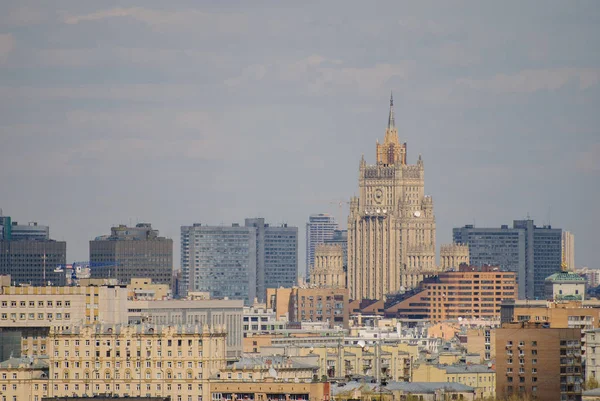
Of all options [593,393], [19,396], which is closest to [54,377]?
[19,396]

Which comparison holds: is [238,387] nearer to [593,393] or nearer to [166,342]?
[166,342]

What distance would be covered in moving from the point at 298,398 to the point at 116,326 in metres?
20.7

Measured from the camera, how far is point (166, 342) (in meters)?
194

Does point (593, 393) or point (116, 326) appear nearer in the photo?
point (593, 393)

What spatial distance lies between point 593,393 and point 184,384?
2735 cm

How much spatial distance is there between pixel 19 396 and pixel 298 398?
19.6m

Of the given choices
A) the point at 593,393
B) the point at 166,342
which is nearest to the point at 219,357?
the point at 166,342

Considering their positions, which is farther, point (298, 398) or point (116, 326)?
point (116, 326)

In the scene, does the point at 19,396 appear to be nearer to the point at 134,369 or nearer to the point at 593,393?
the point at 134,369

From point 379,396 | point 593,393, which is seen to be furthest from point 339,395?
point 593,393

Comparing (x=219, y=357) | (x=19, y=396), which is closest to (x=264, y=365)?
(x=219, y=357)

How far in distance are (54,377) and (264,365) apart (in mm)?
15090

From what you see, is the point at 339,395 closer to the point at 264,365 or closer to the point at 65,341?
the point at 264,365

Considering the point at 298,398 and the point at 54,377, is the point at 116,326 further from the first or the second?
the point at 298,398
